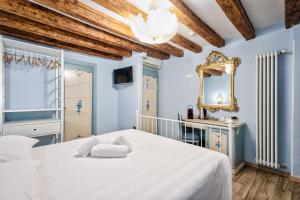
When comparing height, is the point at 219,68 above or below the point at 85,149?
above

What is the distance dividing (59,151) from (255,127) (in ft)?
9.54

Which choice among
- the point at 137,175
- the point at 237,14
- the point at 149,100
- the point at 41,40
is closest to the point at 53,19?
the point at 41,40

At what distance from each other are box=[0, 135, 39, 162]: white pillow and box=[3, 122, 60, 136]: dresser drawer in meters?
1.20

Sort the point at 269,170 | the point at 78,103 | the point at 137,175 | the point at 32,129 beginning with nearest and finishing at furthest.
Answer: the point at 137,175, the point at 269,170, the point at 32,129, the point at 78,103

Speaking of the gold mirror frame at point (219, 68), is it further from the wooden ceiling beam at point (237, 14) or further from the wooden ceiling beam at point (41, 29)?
the wooden ceiling beam at point (41, 29)

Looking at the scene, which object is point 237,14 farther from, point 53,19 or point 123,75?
point 123,75

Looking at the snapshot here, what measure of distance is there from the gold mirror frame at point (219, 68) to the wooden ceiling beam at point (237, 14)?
1.83 ft

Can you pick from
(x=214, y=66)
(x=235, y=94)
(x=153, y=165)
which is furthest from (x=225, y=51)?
(x=153, y=165)

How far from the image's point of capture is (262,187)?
2.00 metres

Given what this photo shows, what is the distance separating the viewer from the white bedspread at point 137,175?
899 mm

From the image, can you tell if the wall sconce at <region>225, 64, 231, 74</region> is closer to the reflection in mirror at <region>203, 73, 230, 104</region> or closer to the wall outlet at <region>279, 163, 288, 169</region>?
the reflection in mirror at <region>203, 73, 230, 104</region>

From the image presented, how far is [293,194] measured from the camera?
184cm

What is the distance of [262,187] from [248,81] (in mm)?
1628

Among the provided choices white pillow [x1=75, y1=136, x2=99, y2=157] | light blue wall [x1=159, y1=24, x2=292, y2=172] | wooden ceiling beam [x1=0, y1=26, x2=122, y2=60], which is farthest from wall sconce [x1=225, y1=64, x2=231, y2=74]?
wooden ceiling beam [x1=0, y1=26, x2=122, y2=60]
